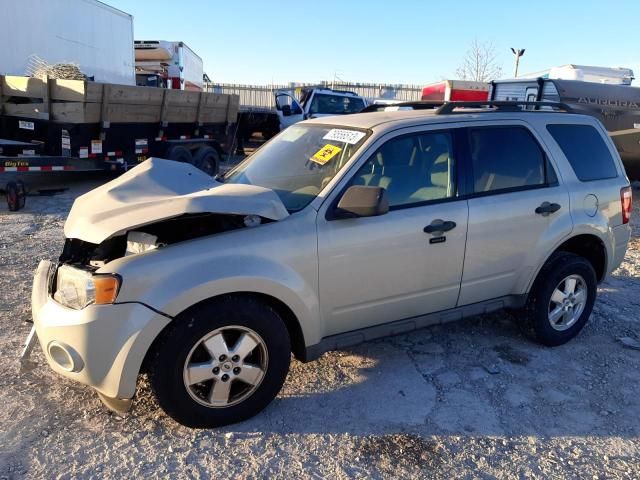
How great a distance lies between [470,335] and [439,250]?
4.17 feet

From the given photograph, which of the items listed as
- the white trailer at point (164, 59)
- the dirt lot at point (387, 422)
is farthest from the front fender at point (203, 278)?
the white trailer at point (164, 59)

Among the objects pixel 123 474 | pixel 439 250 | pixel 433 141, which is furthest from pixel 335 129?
pixel 123 474

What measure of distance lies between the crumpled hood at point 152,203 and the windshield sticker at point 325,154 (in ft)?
1.83

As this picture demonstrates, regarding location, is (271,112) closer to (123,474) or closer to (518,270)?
(518,270)

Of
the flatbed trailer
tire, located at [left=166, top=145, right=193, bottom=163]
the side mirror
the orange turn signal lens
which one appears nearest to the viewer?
the orange turn signal lens

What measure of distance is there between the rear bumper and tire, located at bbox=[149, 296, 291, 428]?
11cm

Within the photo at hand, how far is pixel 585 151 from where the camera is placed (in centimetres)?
446

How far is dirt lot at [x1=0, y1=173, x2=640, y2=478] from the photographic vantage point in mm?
2904

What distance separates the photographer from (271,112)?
16656 mm

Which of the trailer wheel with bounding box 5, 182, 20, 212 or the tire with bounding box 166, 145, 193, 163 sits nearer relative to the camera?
the trailer wheel with bounding box 5, 182, 20, 212

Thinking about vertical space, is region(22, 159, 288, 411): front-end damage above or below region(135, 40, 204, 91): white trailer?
below

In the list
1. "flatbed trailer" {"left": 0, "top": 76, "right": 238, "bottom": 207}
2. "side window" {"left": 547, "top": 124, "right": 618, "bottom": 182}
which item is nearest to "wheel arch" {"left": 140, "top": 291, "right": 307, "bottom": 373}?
"side window" {"left": 547, "top": 124, "right": 618, "bottom": 182}

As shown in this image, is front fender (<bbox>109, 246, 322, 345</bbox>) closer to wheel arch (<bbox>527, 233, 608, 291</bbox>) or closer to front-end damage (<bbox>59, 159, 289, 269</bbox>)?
front-end damage (<bbox>59, 159, 289, 269</bbox>)

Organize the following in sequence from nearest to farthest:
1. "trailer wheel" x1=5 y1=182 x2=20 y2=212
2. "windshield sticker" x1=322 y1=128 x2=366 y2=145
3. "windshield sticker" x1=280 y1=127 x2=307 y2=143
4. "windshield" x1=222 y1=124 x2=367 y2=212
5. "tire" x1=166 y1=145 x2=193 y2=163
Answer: "windshield" x1=222 y1=124 x2=367 y2=212 < "windshield sticker" x1=322 y1=128 x2=366 y2=145 < "windshield sticker" x1=280 y1=127 x2=307 y2=143 < "trailer wheel" x1=5 y1=182 x2=20 y2=212 < "tire" x1=166 y1=145 x2=193 y2=163
